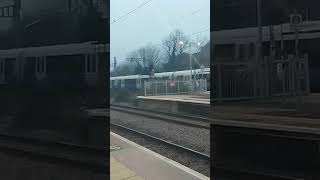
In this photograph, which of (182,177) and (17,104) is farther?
(17,104)

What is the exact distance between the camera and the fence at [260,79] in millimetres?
2863

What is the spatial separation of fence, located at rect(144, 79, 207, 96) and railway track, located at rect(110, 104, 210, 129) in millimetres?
141

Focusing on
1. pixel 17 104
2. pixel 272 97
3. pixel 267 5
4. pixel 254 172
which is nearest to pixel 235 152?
pixel 254 172

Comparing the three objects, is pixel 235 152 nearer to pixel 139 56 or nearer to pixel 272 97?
pixel 272 97

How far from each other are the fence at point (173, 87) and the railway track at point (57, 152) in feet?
1.78

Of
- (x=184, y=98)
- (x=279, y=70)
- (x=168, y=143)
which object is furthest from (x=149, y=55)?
(x=279, y=70)

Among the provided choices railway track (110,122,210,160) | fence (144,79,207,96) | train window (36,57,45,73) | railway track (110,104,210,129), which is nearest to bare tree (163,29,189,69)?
fence (144,79,207,96)

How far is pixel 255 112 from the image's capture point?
2.99 m

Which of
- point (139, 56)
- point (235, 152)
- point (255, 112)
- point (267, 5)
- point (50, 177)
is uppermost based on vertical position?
point (267, 5)

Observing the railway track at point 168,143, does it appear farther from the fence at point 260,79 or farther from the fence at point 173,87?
the fence at point 260,79

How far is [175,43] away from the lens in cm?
334

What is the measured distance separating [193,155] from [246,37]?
3.05 feet

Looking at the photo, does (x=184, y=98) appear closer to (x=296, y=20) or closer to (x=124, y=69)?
(x=124, y=69)

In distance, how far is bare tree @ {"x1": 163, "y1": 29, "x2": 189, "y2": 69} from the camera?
331cm
